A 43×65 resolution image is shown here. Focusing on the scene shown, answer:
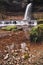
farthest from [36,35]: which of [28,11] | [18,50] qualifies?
[28,11]

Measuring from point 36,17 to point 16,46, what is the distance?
10.00 m

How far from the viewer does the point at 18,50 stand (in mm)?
13594

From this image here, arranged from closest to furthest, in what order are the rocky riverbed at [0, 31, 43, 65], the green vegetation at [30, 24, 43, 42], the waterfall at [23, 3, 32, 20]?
the rocky riverbed at [0, 31, 43, 65], the green vegetation at [30, 24, 43, 42], the waterfall at [23, 3, 32, 20]

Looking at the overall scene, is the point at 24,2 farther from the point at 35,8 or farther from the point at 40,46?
the point at 40,46

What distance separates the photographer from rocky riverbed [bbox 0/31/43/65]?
12.2 metres

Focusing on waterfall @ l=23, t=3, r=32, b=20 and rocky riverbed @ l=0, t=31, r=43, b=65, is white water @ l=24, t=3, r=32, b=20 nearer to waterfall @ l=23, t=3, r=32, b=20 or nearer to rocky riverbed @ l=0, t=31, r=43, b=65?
waterfall @ l=23, t=3, r=32, b=20

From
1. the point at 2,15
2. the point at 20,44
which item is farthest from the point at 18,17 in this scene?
the point at 20,44

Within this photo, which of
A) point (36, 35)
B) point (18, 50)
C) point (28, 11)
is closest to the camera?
point (18, 50)

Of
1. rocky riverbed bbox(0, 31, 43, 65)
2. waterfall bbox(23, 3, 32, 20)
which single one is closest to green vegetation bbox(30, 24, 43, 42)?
rocky riverbed bbox(0, 31, 43, 65)

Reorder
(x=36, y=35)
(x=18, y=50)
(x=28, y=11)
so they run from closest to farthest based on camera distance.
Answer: (x=18, y=50), (x=36, y=35), (x=28, y=11)

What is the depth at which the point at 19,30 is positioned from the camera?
1781 centimetres

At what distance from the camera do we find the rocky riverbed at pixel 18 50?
12155 mm

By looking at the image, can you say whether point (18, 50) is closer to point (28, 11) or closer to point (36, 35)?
point (36, 35)

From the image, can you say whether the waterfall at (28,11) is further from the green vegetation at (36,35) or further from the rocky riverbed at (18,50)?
the green vegetation at (36,35)
